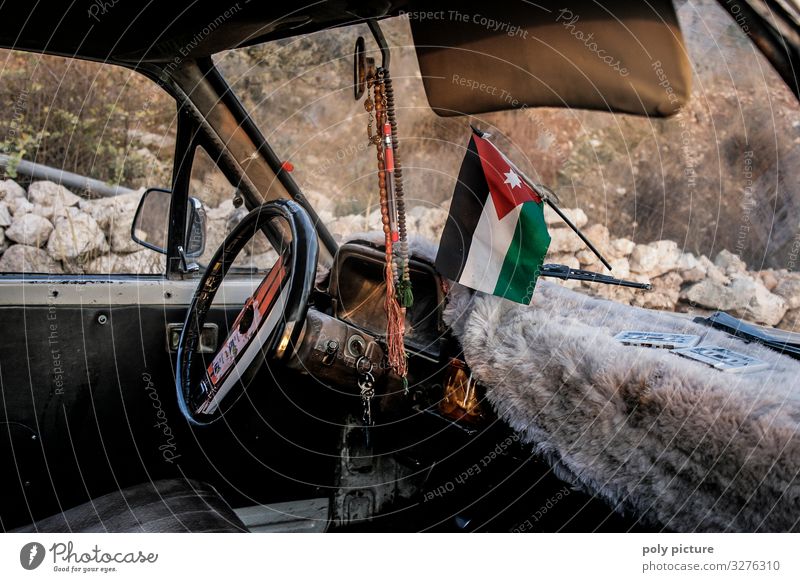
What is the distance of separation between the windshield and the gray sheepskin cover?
18.2 inches

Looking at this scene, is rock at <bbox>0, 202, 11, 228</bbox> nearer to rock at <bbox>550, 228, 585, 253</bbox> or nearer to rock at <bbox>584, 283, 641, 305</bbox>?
rock at <bbox>550, 228, 585, 253</bbox>

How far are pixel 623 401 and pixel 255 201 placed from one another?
3.71ft

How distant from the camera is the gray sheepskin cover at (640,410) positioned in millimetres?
1030

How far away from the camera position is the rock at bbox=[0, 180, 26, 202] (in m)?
2.30

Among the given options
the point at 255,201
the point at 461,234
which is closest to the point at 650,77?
the point at 461,234

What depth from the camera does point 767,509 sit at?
101 cm

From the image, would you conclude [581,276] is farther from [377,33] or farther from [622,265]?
[377,33]

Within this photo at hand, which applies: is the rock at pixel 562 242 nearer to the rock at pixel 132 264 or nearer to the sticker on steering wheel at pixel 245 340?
the sticker on steering wheel at pixel 245 340

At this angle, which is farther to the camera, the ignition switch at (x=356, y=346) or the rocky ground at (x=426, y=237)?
the rocky ground at (x=426, y=237)

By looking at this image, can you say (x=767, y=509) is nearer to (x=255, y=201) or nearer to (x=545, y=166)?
(x=255, y=201)

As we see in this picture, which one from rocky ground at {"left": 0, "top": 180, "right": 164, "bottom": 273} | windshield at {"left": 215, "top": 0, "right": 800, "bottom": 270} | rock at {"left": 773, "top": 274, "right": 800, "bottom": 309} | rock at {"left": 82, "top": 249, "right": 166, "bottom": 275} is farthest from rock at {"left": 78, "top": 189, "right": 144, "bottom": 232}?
rock at {"left": 773, "top": 274, "right": 800, "bottom": 309}

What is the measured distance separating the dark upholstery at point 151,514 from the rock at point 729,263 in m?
1.87

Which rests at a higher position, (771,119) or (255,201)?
(771,119)

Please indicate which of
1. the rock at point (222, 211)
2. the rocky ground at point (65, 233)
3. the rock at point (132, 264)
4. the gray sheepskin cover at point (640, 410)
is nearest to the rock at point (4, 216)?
the rocky ground at point (65, 233)
